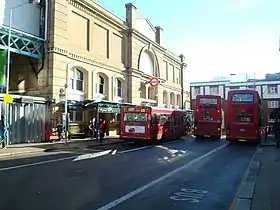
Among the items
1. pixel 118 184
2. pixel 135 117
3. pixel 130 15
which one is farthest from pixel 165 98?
pixel 118 184

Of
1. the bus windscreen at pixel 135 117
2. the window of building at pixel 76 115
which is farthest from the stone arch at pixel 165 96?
the bus windscreen at pixel 135 117

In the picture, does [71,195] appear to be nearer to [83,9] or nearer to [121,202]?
[121,202]

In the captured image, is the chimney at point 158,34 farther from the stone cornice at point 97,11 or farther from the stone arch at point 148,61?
the stone cornice at point 97,11

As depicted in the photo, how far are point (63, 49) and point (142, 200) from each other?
2009 cm

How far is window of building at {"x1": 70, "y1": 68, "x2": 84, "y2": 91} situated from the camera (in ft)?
91.4

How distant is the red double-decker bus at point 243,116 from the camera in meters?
24.5

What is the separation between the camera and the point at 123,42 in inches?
1404

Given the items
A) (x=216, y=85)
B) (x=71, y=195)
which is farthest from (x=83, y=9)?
(x=216, y=85)

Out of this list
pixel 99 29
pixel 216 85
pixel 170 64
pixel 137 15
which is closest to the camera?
pixel 99 29

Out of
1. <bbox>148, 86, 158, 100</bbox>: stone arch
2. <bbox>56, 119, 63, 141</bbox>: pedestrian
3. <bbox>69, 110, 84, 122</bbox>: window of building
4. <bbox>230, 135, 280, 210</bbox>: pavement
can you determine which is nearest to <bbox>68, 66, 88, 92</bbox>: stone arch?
<bbox>69, 110, 84, 122</bbox>: window of building

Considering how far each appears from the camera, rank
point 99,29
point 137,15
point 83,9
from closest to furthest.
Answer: point 83,9, point 99,29, point 137,15

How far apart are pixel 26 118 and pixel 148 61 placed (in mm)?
22260

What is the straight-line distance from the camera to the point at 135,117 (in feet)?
78.7

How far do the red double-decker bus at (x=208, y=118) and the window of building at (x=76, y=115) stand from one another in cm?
996
